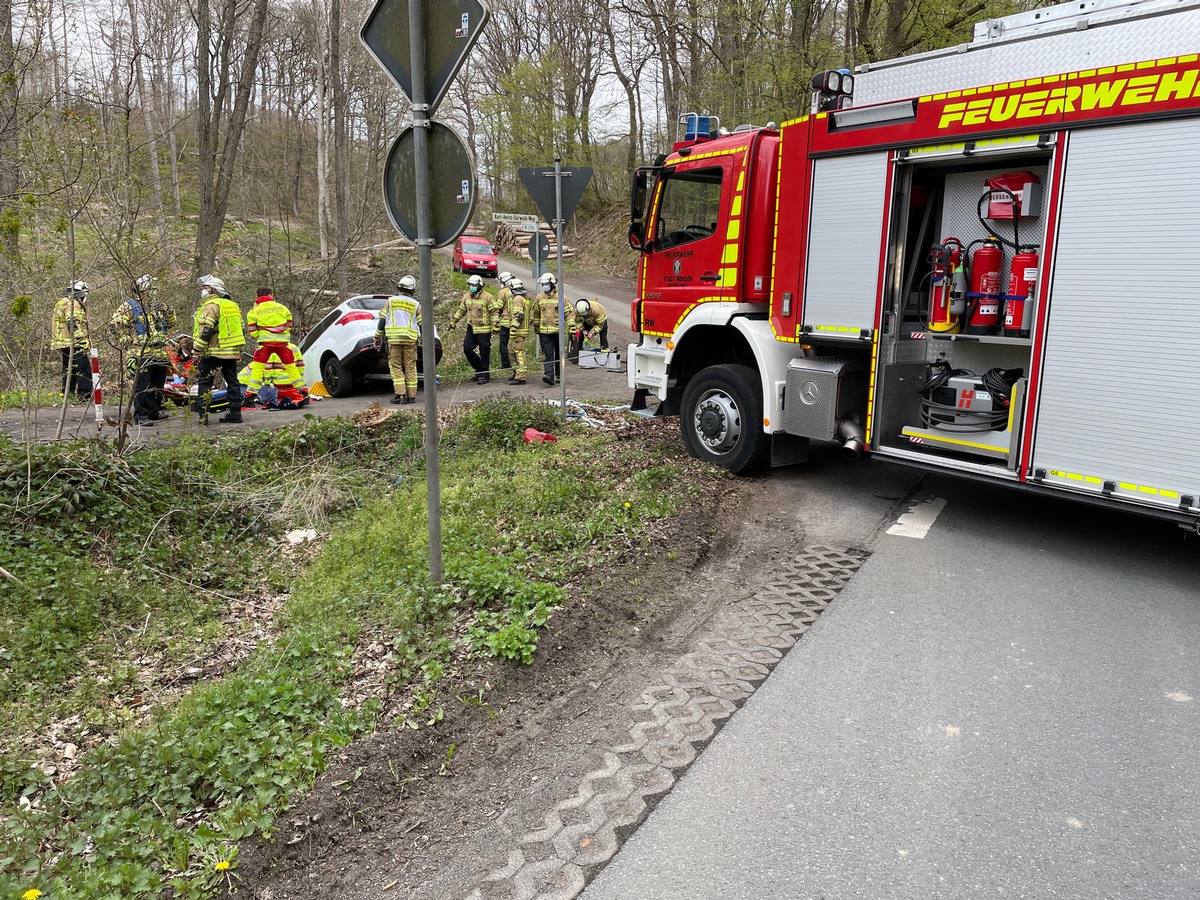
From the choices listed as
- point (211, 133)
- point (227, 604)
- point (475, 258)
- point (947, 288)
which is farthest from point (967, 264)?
point (475, 258)

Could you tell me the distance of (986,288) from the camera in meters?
6.10

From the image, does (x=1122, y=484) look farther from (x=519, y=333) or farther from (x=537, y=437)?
(x=519, y=333)

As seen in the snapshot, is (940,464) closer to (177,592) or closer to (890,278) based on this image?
(890,278)

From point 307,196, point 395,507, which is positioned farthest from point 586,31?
point 395,507

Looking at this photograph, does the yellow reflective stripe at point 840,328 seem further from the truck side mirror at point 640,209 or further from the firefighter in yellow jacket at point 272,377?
the firefighter in yellow jacket at point 272,377

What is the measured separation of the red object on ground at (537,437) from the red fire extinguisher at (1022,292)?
451 centimetres

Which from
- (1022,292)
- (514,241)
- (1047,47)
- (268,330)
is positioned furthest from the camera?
(514,241)

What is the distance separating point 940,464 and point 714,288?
2.74m

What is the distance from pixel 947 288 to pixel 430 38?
13.8 feet

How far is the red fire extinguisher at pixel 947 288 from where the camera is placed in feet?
20.5

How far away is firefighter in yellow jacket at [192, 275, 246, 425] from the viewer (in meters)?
11.0

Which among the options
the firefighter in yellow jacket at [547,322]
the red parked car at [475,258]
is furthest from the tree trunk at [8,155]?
the red parked car at [475,258]

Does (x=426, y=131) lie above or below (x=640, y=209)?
below

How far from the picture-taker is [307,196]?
4519cm
